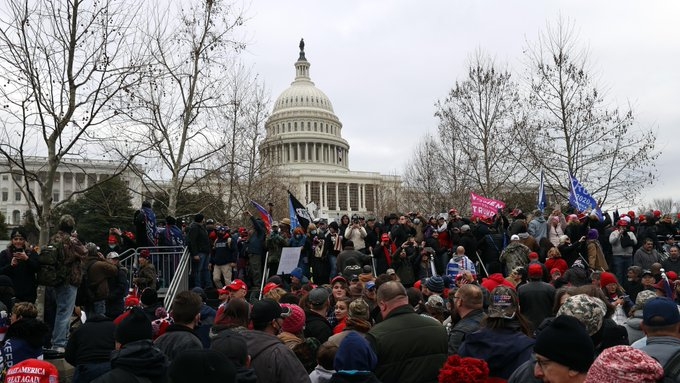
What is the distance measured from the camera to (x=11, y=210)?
3740 inches

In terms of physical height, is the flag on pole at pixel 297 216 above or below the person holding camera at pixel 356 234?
above

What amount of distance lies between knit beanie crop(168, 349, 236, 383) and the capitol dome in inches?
4204

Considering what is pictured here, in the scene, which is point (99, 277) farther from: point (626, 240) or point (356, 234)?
point (626, 240)

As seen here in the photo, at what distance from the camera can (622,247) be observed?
46.9 ft

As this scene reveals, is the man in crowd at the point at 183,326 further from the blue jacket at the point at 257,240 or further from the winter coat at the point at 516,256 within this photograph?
the blue jacket at the point at 257,240

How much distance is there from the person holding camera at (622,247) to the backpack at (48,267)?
1169 centimetres

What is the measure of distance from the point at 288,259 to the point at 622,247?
7.64 m

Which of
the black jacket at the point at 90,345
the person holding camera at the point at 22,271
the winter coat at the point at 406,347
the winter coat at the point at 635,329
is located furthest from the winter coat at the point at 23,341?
the winter coat at the point at 635,329

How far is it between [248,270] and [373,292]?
777 cm

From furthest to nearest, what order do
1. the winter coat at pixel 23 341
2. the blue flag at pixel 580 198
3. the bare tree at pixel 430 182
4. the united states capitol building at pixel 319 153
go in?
the united states capitol building at pixel 319 153, the bare tree at pixel 430 182, the blue flag at pixel 580 198, the winter coat at pixel 23 341

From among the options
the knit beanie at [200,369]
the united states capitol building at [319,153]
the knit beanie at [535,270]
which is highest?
the united states capitol building at [319,153]

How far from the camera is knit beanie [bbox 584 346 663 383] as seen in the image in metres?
2.58

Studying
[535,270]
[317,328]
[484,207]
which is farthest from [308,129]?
[317,328]

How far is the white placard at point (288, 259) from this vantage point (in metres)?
13.5
